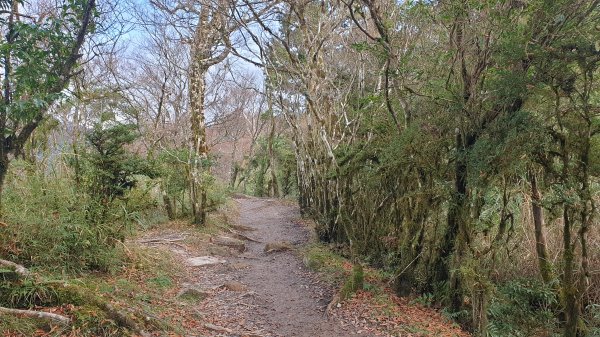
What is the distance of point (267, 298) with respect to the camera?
616cm

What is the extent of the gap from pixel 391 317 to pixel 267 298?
72.9 inches

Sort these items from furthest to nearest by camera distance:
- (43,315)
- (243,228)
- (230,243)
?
1. (243,228)
2. (230,243)
3. (43,315)

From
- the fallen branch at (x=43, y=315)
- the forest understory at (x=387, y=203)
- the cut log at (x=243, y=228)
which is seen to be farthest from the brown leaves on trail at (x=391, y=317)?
the cut log at (x=243, y=228)

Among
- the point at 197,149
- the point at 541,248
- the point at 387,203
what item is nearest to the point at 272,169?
the point at 197,149

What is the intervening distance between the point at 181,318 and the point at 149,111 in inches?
597

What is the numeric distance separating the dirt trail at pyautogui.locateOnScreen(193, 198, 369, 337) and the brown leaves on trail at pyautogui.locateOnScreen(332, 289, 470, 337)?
0.24m

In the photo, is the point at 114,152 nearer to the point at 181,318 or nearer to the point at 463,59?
the point at 181,318

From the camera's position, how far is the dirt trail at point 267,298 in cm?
507

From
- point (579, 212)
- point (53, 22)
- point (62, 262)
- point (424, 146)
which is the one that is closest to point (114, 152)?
point (62, 262)

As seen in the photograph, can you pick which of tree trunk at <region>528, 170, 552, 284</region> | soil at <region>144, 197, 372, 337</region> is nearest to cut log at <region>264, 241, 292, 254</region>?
soil at <region>144, 197, 372, 337</region>

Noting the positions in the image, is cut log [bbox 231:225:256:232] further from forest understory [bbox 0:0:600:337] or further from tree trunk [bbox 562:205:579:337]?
tree trunk [bbox 562:205:579:337]

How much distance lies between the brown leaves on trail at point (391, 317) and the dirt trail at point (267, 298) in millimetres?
238

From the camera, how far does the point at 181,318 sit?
4.82 metres

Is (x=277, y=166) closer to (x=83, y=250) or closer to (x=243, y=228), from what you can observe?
(x=243, y=228)
